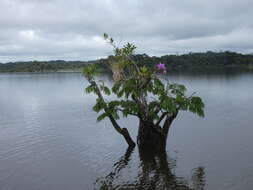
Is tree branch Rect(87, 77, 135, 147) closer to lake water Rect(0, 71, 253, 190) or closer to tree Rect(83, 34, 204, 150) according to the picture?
tree Rect(83, 34, 204, 150)

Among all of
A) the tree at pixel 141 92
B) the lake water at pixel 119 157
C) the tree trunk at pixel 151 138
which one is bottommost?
the lake water at pixel 119 157

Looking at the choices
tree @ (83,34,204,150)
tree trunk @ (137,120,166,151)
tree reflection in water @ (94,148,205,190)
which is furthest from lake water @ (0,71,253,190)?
→ tree @ (83,34,204,150)

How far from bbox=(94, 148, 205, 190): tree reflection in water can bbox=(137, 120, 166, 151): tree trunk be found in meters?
0.87

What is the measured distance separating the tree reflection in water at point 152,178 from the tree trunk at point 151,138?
871mm

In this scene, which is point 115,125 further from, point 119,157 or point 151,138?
point 151,138

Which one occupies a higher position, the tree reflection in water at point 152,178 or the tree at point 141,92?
the tree at point 141,92

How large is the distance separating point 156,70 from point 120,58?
2.93 m

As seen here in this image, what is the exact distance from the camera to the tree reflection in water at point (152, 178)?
13.8 meters

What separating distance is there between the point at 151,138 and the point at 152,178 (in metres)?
3.78

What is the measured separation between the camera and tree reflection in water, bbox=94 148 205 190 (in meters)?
13.8

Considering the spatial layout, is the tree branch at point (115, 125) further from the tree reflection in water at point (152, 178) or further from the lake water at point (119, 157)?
the tree reflection in water at point (152, 178)

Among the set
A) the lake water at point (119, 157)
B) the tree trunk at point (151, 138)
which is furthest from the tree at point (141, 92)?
the lake water at point (119, 157)

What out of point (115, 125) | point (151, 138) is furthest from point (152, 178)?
point (115, 125)

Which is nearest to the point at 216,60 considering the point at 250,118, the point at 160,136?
the point at 250,118
